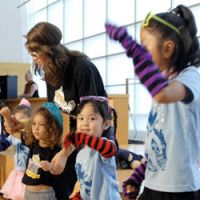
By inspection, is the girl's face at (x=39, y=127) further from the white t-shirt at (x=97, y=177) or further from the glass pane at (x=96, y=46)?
the glass pane at (x=96, y=46)

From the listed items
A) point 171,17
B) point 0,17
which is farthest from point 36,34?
point 0,17

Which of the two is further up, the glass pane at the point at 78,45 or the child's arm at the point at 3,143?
the glass pane at the point at 78,45

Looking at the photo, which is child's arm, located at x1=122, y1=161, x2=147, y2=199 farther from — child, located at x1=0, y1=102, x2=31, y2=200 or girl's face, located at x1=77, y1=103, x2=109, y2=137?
child, located at x1=0, y1=102, x2=31, y2=200

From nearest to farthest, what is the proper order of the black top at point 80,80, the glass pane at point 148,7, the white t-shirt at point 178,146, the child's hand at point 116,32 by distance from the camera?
the child's hand at point 116,32 < the white t-shirt at point 178,146 < the black top at point 80,80 < the glass pane at point 148,7

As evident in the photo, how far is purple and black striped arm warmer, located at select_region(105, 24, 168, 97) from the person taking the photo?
3.76 feet

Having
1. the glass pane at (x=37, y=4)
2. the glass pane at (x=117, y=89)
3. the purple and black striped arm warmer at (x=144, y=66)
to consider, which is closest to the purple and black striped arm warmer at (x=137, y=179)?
the purple and black striped arm warmer at (x=144, y=66)

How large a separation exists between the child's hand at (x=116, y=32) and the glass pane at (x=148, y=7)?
6.56 m

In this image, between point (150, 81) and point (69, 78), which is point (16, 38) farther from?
point (150, 81)

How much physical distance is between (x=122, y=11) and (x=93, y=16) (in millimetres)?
1325

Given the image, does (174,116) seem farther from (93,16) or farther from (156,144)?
(93,16)

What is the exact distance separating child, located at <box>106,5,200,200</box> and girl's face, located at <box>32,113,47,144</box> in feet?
3.66

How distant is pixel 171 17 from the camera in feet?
4.50

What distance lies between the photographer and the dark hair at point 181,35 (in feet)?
4.38

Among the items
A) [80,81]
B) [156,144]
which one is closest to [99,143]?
[156,144]
